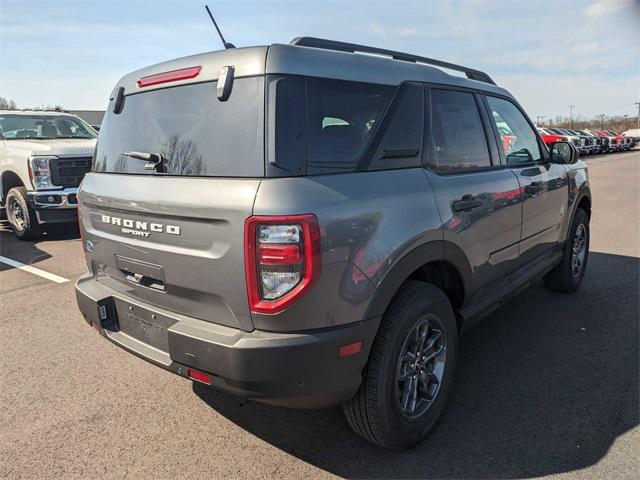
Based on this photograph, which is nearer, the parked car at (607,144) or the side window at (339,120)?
the side window at (339,120)

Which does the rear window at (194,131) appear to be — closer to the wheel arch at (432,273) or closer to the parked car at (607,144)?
the wheel arch at (432,273)

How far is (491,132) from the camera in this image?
3.47 meters

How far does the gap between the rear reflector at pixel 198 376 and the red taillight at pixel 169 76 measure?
143 centimetres

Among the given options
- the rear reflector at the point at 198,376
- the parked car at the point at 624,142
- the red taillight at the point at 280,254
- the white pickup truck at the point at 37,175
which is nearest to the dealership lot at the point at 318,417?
the rear reflector at the point at 198,376

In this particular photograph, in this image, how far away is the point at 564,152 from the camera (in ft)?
14.2

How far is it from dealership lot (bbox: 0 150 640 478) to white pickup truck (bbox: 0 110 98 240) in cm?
355

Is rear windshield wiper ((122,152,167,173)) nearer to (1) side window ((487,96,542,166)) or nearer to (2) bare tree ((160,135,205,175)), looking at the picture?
(2) bare tree ((160,135,205,175))

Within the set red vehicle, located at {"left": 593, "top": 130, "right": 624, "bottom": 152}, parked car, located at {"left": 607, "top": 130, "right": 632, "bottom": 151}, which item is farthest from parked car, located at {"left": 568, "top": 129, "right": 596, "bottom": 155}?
parked car, located at {"left": 607, "top": 130, "right": 632, "bottom": 151}

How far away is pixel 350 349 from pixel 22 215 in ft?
24.9

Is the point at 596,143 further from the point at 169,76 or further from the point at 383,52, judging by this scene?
the point at 169,76

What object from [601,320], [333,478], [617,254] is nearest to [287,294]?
[333,478]

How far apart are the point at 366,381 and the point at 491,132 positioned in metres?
2.08

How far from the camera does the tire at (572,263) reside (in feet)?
15.5

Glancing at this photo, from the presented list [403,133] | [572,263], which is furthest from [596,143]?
[403,133]
